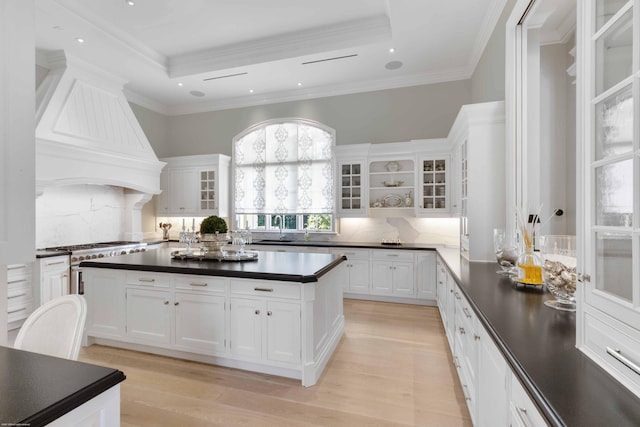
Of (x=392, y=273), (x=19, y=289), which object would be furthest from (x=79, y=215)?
(x=392, y=273)

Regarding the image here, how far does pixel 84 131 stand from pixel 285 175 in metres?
3.18

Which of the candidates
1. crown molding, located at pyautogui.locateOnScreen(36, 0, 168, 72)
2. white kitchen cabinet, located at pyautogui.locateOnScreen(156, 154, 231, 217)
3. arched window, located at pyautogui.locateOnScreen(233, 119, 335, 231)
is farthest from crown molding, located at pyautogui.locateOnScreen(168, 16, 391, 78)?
white kitchen cabinet, located at pyautogui.locateOnScreen(156, 154, 231, 217)

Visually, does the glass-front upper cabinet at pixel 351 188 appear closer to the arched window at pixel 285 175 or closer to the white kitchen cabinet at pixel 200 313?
the arched window at pixel 285 175

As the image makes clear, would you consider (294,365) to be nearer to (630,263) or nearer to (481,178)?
(630,263)

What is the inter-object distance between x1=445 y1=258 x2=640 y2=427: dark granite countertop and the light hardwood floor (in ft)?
3.21

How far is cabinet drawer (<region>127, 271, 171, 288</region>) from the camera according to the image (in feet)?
9.28

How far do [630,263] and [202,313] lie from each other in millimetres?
2822

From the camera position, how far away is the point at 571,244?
1777 mm

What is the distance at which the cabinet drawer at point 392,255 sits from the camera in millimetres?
4570

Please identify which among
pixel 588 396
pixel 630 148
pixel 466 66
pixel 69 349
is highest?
pixel 466 66

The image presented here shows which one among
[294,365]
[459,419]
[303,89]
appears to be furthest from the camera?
[303,89]

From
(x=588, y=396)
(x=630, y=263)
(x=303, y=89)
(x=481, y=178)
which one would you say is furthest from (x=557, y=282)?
(x=303, y=89)

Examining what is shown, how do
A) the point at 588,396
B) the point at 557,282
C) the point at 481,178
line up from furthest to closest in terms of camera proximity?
the point at 481,178 < the point at 557,282 < the point at 588,396

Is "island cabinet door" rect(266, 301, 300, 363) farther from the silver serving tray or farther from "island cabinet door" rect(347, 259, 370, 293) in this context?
"island cabinet door" rect(347, 259, 370, 293)
